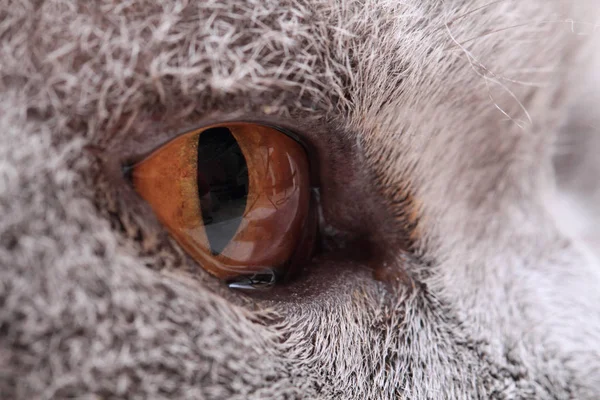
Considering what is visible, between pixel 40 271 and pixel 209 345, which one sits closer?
pixel 40 271

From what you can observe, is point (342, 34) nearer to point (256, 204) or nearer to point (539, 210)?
point (256, 204)

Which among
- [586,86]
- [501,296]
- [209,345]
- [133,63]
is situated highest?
[586,86]

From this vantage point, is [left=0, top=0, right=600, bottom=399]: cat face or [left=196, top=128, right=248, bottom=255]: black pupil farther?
[left=196, top=128, right=248, bottom=255]: black pupil

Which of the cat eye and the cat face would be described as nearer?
the cat face

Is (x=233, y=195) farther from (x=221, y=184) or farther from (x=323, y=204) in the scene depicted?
(x=323, y=204)

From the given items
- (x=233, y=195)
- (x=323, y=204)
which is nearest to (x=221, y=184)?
(x=233, y=195)

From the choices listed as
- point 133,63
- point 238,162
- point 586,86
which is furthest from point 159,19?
point 586,86
